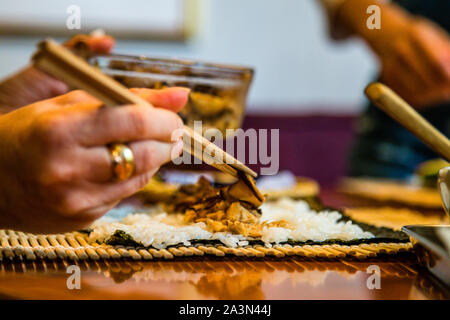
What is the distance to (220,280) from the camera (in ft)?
1.27

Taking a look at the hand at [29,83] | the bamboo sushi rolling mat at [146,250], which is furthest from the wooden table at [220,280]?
the hand at [29,83]

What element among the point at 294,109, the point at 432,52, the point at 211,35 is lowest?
the point at 294,109

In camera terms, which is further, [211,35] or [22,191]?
[211,35]

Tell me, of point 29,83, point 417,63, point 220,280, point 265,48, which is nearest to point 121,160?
point 220,280

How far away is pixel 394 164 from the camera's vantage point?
1.59 m

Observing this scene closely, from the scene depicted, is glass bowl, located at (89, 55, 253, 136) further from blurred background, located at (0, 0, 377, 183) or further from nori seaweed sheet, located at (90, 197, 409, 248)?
blurred background, located at (0, 0, 377, 183)

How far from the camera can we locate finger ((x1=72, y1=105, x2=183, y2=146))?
34cm

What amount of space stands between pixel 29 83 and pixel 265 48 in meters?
1.65

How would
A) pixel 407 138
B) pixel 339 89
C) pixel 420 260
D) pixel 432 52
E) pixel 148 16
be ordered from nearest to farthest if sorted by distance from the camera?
pixel 420 260 < pixel 432 52 < pixel 407 138 < pixel 148 16 < pixel 339 89

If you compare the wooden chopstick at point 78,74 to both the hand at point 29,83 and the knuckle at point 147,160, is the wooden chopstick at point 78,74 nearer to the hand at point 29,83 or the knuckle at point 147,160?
the knuckle at point 147,160

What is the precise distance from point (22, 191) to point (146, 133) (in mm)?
112
